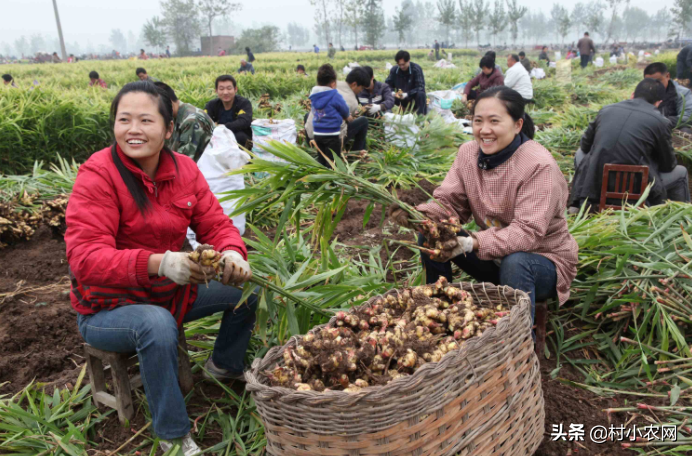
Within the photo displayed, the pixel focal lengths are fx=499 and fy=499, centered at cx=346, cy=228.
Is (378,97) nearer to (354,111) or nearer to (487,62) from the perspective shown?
(354,111)

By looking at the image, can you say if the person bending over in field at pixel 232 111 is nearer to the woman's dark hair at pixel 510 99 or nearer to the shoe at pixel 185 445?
the woman's dark hair at pixel 510 99

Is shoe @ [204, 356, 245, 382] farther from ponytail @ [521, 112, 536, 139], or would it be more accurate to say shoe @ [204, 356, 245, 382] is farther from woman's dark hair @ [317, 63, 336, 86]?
woman's dark hair @ [317, 63, 336, 86]

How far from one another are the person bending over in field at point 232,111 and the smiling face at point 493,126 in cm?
360

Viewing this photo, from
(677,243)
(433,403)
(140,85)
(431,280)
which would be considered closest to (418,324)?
(433,403)

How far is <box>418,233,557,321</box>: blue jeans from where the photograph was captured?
200 centimetres

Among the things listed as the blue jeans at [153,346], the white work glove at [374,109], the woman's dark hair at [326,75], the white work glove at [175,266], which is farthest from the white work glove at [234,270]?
the white work glove at [374,109]

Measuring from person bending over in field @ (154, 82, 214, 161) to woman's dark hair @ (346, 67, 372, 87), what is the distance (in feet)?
7.35

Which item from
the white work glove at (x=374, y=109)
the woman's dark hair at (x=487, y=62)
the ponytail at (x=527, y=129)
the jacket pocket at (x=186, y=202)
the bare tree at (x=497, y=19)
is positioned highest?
the bare tree at (x=497, y=19)

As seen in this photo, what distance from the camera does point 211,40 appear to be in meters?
53.1

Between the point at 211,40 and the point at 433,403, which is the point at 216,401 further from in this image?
the point at 211,40

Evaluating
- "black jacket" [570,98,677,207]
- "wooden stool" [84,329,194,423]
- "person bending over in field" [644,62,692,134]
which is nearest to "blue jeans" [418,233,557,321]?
"wooden stool" [84,329,194,423]

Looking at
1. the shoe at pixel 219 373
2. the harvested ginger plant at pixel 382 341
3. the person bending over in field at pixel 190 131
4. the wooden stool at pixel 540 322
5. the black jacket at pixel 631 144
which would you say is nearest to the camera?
the harvested ginger plant at pixel 382 341

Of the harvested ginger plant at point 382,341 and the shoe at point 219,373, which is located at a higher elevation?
the harvested ginger plant at point 382,341

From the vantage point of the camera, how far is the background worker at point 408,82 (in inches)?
271
